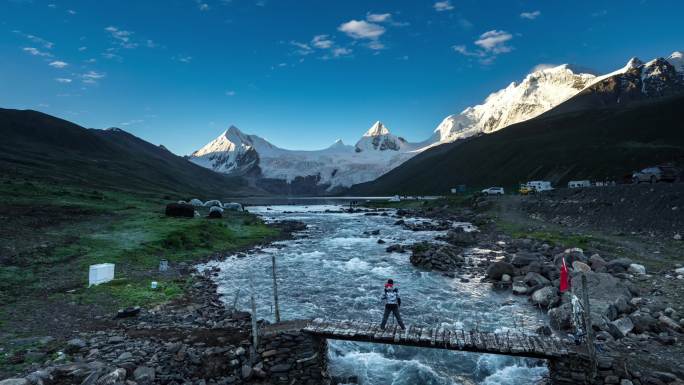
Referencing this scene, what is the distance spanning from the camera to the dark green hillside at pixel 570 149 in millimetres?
103312

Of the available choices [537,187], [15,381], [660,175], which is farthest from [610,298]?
[537,187]

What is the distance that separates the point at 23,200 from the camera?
4534 cm

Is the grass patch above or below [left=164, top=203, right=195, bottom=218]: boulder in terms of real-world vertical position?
below

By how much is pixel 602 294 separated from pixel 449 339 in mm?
10010

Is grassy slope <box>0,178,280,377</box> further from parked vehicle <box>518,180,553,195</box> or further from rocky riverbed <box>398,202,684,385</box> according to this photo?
parked vehicle <box>518,180,553,195</box>

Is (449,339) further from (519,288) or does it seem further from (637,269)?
(637,269)

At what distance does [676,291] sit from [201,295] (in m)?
25.3

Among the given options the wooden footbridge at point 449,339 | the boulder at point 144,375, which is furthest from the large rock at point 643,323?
the boulder at point 144,375

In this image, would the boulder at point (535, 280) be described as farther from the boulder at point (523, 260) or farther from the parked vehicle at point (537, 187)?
the parked vehicle at point (537, 187)

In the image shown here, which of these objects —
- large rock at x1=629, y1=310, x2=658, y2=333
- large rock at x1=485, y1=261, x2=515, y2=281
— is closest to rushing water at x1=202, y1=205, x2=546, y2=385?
large rock at x1=485, y1=261, x2=515, y2=281

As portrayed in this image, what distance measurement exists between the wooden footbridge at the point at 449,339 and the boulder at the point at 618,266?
13.5 metres

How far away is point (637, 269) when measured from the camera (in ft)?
71.7

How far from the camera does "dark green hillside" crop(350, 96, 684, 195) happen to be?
103 meters

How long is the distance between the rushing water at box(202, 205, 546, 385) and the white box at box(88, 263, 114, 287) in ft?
21.9
